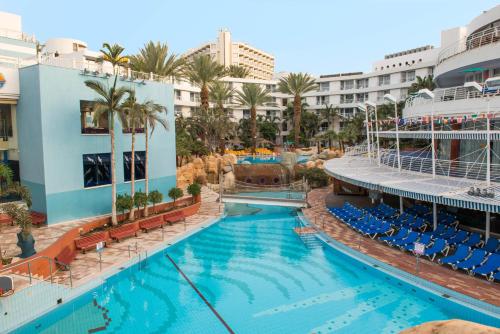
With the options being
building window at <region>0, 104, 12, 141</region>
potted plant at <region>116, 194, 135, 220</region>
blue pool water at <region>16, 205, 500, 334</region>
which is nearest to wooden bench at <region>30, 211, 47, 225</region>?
potted plant at <region>116, 194, 135, 220</region>

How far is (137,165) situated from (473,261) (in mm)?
19457

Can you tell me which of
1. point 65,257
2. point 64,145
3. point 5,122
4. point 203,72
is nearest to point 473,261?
point 65,257

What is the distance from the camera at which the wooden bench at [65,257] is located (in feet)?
48.6

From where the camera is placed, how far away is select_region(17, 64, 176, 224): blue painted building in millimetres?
19297

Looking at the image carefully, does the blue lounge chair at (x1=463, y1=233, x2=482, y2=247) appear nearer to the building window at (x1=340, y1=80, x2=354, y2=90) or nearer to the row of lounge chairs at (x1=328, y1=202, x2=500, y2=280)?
the row of lounge chairs at (x1=328, y1=202, x2=500, y2=280)

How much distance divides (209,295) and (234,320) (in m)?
2.07

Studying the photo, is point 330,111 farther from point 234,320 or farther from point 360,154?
point 234,320

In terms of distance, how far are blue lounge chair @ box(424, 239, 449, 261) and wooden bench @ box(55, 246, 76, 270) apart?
1486 centimetres

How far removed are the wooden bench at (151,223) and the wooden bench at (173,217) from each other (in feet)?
1.25

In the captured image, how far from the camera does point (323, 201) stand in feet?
91.9

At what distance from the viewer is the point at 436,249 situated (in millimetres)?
14953

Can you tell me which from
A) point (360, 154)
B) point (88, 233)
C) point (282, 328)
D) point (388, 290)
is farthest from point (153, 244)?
point (360, 154)

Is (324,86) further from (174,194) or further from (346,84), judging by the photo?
(174,194)

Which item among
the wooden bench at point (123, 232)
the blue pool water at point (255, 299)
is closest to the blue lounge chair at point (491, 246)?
the blue pool water at point (255, 299)
